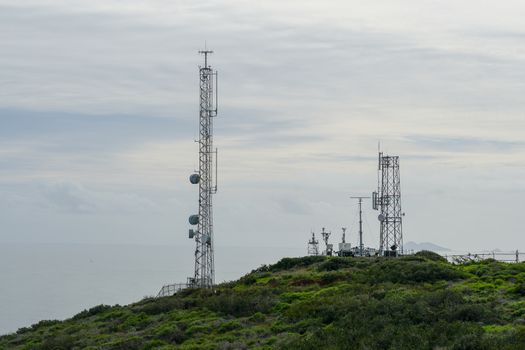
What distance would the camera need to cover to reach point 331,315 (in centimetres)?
3372

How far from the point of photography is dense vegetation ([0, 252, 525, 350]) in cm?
2889

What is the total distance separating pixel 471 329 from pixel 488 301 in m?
6.42

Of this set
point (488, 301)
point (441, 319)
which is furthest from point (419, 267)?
point (441, 319)

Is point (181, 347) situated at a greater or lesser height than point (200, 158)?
lesser

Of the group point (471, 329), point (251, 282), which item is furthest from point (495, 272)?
point (471, 329)

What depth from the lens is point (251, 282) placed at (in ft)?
166

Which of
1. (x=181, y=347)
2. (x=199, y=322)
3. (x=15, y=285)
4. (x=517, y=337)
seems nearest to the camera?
(x=517, y=337)

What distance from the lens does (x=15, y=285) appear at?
198125mm

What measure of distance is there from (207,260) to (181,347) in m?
16.5

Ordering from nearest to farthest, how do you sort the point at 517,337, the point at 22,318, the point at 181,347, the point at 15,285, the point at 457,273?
the point at 517,337 < the point at 181,347 < the point at 457,273 < the point at 22,318 < the point at 15,285

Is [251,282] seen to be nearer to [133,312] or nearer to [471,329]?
[133,312]

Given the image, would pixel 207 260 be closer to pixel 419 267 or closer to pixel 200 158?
pixel 200 158

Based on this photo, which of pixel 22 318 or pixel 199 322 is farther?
pixel 22 318

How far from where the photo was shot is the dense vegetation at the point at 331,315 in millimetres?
28891
